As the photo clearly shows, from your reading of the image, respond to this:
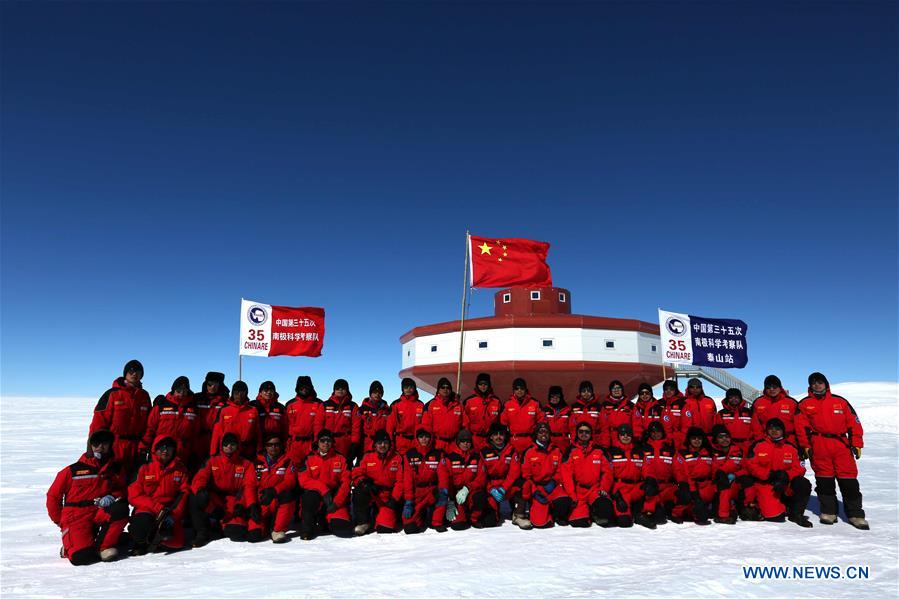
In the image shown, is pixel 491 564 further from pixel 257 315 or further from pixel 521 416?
pixel 257 315

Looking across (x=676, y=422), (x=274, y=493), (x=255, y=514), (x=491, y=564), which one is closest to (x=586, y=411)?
(x=676, y=422)

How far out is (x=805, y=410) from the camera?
8.34m

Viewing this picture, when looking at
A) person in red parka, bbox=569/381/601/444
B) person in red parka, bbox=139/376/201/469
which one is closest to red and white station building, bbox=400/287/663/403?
person in red parka, bbox=569/381/601/444

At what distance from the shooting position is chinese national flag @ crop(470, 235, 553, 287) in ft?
43.0

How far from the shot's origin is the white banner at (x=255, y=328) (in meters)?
15.5

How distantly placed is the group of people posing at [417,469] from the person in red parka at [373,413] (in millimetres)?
272

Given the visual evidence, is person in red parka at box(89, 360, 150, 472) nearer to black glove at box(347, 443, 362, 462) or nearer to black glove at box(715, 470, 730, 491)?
black glove at box(347, 443, 362, 462)

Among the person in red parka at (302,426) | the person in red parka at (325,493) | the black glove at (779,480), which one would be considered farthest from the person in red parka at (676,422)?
the person in red parka at (302,426)

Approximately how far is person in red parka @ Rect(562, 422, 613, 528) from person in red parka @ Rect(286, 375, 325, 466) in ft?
14.1

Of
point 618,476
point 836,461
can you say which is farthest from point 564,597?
point 836,461

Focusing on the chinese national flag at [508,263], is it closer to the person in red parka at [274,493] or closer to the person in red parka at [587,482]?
the person in red parka at [587,482]

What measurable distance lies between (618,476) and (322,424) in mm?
5019

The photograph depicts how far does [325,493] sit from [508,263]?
7859 millimetres

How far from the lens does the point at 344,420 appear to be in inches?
361
